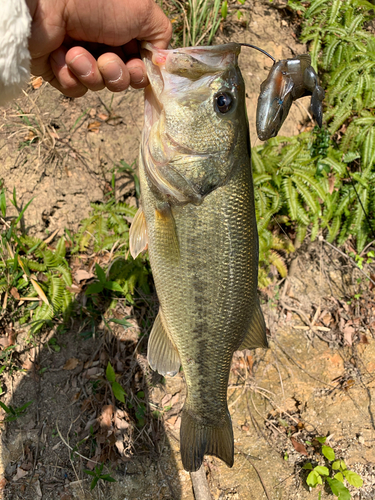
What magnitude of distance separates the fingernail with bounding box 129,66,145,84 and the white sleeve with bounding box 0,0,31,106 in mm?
801

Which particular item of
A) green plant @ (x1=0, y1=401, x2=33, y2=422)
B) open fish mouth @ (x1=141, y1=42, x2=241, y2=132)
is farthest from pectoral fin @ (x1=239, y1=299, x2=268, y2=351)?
green plant @ (x1=0, y1=401, x2=33, y2=422)

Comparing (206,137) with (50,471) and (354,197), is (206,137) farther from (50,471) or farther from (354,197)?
(50,471)

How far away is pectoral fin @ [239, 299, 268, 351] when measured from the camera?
2277 millimetres

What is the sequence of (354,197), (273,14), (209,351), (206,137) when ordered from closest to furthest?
(206,137) → (209,351) → (354,197) → (273,14)

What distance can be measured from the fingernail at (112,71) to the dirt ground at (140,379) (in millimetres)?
1956

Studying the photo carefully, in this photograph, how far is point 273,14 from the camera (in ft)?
16.8

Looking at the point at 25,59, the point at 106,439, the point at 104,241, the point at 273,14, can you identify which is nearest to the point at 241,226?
the point at 25,59

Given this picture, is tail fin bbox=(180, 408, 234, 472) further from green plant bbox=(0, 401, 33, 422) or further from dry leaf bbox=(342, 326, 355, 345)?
dry leaf bbox=(342, 326, 355, 345)

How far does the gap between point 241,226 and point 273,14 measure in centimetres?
476

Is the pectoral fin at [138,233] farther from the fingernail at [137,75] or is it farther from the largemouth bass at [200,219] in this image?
the fingernail at [137,75]

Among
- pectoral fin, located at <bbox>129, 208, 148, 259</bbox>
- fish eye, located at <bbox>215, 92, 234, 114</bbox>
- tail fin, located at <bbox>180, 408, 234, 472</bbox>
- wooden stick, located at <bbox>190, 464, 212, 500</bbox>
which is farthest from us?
wooden stick, located at <bbox>190, 464, 212, 500</bbox>

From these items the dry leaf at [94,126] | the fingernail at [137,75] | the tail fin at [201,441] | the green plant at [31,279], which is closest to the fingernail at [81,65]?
the fingernail at [137,75]

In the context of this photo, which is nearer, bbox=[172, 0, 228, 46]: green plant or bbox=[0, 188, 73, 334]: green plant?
bbox=[0, 188, 73, 334]: green plant

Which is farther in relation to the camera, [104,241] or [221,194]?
[104,241]
